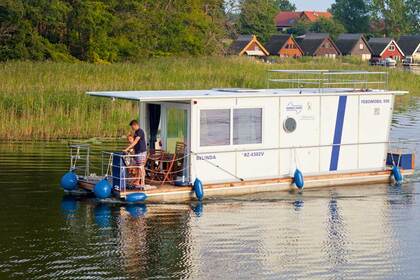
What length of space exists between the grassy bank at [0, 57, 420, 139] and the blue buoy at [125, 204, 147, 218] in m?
12.0

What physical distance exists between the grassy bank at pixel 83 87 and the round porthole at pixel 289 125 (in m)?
11.5

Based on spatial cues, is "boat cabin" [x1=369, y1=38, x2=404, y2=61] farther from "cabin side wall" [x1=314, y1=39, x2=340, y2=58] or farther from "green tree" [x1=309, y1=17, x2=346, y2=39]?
"green tree" [x1=309, y1=17, x2=346, y2=39]

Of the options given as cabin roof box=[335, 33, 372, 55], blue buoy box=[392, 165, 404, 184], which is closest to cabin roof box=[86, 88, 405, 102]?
blue buoy box=[392, 165, 404, 184]

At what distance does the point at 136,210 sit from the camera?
72.4ft

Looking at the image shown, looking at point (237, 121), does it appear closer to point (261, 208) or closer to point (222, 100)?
point (222, 100)

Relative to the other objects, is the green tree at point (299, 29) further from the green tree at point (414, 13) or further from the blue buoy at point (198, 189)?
the blue buoy at point (198, 189)

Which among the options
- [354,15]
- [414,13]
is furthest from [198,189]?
[414,13]

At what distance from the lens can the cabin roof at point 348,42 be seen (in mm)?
132625

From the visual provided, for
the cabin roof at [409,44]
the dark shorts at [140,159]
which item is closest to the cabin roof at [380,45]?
the cabin roof at [409,44]

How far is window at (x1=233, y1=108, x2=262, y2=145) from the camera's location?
23.9 m

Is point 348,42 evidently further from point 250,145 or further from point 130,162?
point 130,162

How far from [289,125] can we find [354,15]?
149580mm

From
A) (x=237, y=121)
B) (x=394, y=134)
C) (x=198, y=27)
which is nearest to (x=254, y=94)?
(x=237, y=121)

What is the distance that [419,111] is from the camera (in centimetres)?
4728
